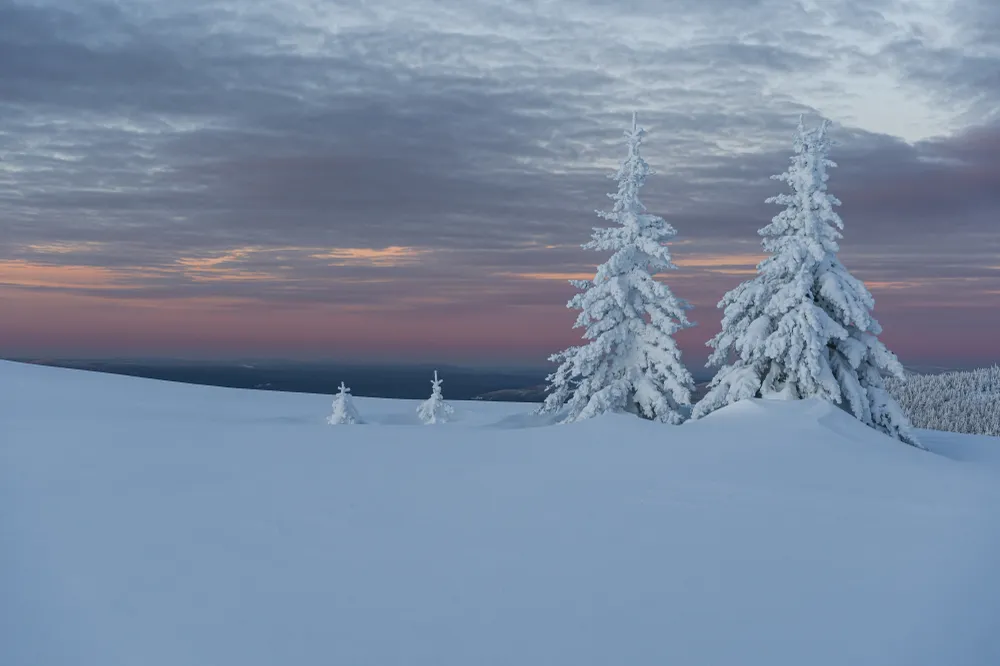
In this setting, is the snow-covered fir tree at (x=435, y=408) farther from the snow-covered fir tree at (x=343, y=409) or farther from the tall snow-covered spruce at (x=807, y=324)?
the tall snow-covered spruce at (x=807, y=324)

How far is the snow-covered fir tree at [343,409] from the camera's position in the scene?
27.8 metres

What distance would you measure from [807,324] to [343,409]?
→ 15837 mm

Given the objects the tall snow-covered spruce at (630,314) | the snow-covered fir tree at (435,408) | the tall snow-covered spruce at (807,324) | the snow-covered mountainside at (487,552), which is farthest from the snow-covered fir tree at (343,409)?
the snow-covered mountainside at (487,552)

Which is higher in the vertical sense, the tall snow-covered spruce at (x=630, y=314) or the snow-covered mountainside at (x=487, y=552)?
the tall snow-covered spruce at (x=630, y=314)

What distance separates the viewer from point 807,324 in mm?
21875

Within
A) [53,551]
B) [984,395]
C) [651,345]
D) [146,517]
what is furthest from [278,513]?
[984,395]

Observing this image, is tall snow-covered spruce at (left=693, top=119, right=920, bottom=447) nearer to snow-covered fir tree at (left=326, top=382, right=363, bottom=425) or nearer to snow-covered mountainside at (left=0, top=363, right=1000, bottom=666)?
snow-covered mountainside at (left=0, top=363, right=1000, bottom=666)

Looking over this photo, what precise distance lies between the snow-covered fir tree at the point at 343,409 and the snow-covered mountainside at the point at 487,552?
565 inches

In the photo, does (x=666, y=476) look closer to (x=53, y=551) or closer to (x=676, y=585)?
(x=676, y=585)

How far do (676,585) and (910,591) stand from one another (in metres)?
2.15

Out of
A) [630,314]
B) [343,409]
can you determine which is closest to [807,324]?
[630,314]

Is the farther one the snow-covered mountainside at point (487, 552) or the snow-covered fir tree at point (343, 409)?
the snow-covered fir tree at point (343, 409)

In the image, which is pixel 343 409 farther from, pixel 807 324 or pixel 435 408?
pixel 807 324

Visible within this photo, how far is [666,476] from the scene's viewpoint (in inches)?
428
